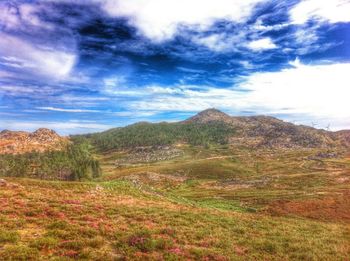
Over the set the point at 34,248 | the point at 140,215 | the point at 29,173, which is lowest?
the point at 29,173

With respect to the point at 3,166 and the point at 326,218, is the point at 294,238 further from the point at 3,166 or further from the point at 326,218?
the point at 3,166

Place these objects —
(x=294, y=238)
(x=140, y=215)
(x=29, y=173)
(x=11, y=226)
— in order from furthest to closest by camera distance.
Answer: (x=29, y=173) → (x=140, y=215) → (x=294, y=238) → (x=11, y=226)

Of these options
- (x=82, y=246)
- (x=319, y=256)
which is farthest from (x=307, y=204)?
(x=82, y=246)

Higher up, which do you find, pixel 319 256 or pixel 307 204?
pixel 319 256

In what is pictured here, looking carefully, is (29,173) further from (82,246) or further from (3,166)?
(82,246)

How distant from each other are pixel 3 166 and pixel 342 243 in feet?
658

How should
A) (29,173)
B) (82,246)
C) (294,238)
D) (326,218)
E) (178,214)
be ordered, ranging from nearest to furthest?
(82,246)
(294,238)
(178,214)
(326,218)
(29,173)

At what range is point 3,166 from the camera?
604ft

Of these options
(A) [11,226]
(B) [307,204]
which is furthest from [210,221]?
(B) [307,204]

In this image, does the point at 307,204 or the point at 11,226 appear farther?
the point at 307,204

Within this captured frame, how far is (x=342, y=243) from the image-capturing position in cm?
2567

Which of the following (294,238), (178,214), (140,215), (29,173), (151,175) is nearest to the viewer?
(294,238)

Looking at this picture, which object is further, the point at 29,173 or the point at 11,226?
the point at 29,173

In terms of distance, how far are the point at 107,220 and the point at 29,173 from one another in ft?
593
